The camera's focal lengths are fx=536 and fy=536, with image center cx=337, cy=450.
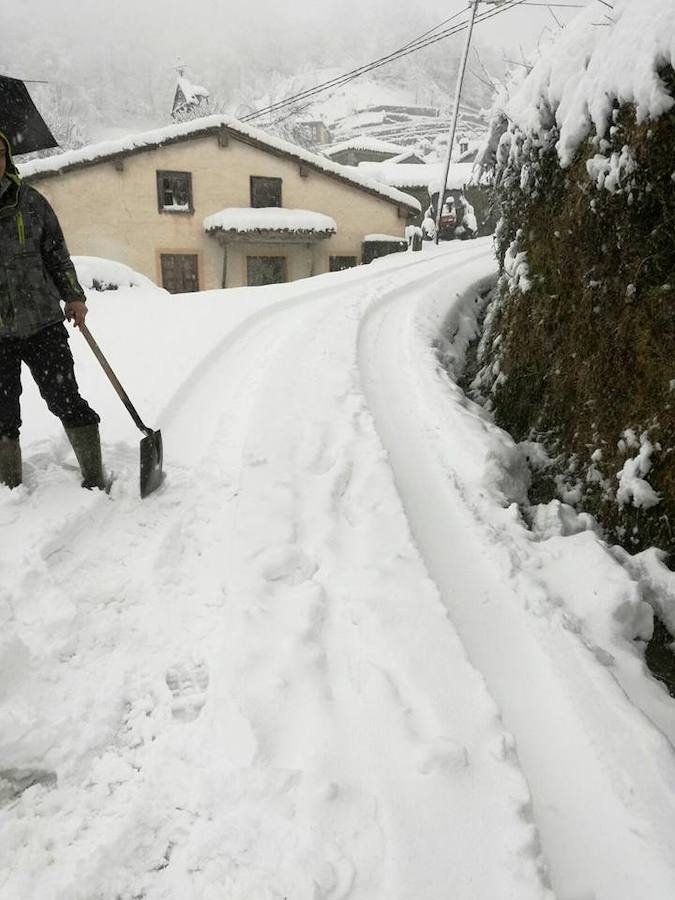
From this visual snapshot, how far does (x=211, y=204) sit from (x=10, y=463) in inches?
728

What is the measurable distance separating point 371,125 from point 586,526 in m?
78.6

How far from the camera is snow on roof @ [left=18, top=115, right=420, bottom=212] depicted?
1650cm

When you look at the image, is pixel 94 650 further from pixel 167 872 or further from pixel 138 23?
pixel 138 23

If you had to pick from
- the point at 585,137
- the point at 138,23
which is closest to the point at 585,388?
the point at 585,137

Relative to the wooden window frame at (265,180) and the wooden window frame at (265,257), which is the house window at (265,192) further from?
the wooden window frame at (265,257)

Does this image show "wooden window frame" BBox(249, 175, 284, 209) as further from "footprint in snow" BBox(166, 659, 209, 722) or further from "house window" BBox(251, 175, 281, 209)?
"footprint in snow" BBox(166, 659, 209, 722)

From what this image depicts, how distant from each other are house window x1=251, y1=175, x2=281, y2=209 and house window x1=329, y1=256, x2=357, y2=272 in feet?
9.70

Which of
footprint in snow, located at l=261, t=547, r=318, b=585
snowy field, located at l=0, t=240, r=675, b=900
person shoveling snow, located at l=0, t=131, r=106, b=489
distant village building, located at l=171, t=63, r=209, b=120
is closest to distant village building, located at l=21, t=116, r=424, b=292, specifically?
snowy field, located at l=0, t=240, r=675, b=900

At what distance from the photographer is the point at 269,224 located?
18766 mm

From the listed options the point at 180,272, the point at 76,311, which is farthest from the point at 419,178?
the point at 76,311

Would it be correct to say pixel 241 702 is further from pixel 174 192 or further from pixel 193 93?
pixel 193 93

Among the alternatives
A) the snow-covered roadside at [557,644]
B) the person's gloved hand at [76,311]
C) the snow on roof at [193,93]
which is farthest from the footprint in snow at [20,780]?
the snow on roof at [193,93]

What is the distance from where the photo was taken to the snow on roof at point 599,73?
9.75 ft

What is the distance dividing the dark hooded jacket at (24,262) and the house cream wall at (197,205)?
17026 mm
